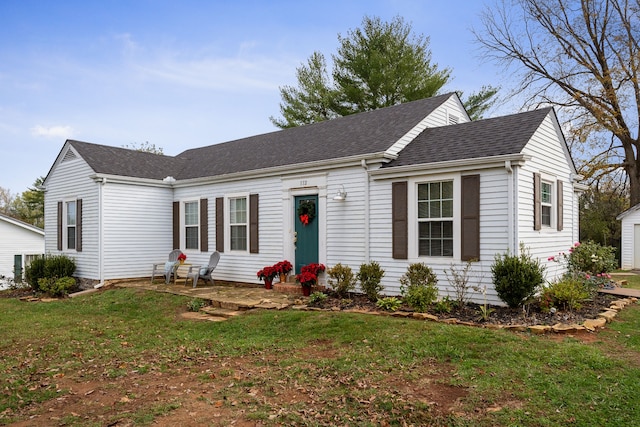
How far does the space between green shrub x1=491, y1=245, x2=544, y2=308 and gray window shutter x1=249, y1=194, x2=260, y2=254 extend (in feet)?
21.0

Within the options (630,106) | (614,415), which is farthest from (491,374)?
(630,106)

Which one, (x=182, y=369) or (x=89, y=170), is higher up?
(x=89, y=170)

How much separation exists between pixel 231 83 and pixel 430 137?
10093 millimetres

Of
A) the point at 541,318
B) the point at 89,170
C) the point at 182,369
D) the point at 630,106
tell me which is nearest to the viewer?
the point at 182,369

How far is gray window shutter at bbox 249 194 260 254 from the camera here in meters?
12.0

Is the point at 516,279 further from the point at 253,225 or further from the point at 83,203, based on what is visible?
the point at 83,203

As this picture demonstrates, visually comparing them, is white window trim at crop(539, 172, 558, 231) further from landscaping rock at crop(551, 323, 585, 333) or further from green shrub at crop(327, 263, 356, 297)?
green shrub at crop(327, 263, 356, 297)

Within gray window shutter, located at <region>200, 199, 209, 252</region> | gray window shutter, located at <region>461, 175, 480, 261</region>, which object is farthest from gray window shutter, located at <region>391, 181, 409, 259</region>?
gray window shutter, located at <region>200, 199, 209, 252</region>

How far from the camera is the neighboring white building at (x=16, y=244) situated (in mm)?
21234

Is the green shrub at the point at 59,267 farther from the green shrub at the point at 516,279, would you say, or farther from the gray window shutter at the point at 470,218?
the green shrub at the point at 516,279

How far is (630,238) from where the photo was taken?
19.7 metres

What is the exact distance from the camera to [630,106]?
2042 cm

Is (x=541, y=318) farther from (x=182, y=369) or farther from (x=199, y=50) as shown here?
(x=199, y=50)

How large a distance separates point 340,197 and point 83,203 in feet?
28.1
